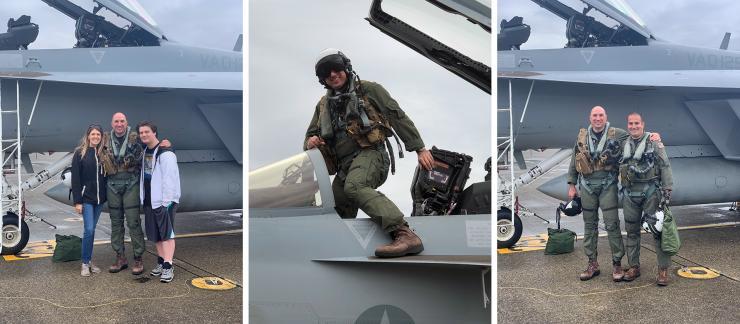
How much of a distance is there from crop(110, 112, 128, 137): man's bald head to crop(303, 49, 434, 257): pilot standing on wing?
36.8 inches

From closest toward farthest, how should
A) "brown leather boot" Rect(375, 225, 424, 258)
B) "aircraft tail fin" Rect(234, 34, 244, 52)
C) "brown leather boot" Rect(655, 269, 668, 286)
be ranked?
"brown leather boot" Rect(375, 225, 424, 258), "aircraft tail fin" Rect(234, 34, 244, 52), "brown leather boot" Rect(655, 269, 668, 286)

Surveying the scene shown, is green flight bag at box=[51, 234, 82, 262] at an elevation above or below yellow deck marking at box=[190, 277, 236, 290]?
above

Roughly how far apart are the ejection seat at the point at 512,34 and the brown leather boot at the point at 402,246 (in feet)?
3.24

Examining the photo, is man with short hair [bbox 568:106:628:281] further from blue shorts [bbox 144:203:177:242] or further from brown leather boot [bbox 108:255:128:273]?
brown leather boot [bbox 108:255:128:273]

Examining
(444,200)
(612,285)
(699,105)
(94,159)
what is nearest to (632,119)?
(699,105)

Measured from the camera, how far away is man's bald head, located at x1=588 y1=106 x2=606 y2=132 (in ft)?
8.66

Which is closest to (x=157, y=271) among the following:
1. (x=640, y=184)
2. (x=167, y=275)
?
(x=167, y=275)

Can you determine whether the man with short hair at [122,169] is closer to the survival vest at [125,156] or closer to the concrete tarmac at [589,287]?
the survival vest at [125,156]

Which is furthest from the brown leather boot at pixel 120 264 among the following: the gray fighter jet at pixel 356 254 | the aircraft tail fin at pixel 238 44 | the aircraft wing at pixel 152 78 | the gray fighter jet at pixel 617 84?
the gray fighter jet at pixel 617 84

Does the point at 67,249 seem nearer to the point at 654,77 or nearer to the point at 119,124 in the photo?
the point at 119,124

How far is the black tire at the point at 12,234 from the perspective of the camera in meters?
2.64

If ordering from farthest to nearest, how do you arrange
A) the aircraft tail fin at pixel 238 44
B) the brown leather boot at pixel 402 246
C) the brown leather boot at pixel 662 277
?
the brown leather boot at pixel 662 277, the aircraft tail fin at pixel 238 44, the brown leather boot at pixel 402 246

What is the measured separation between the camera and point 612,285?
2.68 meters

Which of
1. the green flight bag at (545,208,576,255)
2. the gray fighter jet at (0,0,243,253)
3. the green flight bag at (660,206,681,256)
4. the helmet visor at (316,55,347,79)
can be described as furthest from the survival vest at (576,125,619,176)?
the gray fighter jet at (0,0,243,253)
